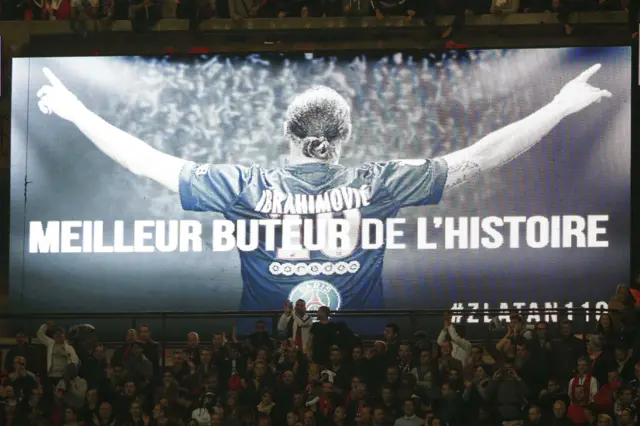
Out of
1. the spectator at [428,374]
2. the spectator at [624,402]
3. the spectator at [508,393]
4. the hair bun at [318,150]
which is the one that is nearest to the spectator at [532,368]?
the spectator at [508,393]

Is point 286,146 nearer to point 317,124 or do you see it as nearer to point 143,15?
point 317,124

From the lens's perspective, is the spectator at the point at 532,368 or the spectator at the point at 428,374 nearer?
the spectator at the point at 428,374

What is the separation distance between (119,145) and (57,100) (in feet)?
3.64

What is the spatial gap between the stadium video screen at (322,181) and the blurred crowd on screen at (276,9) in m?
0.60

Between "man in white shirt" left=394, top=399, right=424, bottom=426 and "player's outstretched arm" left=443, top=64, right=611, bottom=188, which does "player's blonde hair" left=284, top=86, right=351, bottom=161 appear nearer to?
"player's outstretched arm" left=443, top=64, right=611, bottom=188

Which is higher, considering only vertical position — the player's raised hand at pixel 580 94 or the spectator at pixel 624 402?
the player's raised hand at pixel 580 94

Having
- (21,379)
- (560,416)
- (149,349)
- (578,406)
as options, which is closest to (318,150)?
(149,349)

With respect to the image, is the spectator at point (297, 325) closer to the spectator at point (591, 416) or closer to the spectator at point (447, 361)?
the spectator at point (447, 361)

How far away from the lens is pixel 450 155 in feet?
67.0

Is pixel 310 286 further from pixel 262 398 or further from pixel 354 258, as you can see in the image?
pixel 262 398

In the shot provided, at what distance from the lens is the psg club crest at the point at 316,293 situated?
20.5m

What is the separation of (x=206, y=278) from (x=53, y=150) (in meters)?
2.84

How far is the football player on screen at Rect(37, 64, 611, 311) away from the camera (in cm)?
2045

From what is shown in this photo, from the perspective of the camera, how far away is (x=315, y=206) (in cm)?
2066
